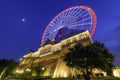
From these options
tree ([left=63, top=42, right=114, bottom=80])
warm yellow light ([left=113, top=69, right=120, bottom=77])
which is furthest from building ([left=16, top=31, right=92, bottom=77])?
Result: tree ([left=63, top=42, right=114, bottom=80])

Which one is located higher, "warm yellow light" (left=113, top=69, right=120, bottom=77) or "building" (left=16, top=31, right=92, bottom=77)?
"building" (left=16, top=31, right=92, bottom=77)

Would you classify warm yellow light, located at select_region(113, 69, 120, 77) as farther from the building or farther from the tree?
the tree

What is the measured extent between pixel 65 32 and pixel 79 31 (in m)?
5.90

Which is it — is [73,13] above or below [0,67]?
above

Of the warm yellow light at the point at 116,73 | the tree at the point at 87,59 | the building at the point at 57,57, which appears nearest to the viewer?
the tree at the point at 87,59

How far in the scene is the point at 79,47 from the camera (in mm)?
24469

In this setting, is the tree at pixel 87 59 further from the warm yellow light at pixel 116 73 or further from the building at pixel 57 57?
the warm yellow light at pixel 116 73

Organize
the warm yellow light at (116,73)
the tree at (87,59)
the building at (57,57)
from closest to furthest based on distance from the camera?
the tree at (87,59) < the warm yellow light at (116,73) < the building at (57,57)

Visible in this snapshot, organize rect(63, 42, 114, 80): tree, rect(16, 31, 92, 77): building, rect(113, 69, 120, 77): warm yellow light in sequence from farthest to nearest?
rect(16, 31, 92, 77): building < rect(113, 69, 120, 77): warm yellow light < rect(63, 42, 114, 80): tree

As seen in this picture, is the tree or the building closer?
the tree

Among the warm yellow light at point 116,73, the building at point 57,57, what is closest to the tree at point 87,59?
the building at point 57,57

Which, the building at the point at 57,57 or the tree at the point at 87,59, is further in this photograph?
the building at the point at 57,57

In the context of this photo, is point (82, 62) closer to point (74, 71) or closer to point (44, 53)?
point (74, 71)

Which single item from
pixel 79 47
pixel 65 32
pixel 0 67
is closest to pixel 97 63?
pixel 79 47
